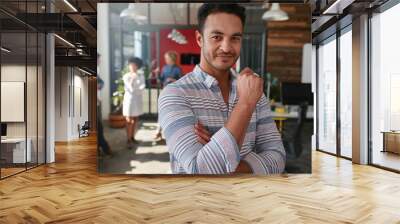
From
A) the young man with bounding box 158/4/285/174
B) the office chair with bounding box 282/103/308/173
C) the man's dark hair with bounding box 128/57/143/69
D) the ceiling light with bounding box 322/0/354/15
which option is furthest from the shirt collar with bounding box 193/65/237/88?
the ceiling light with bounding box 322/0/354/15

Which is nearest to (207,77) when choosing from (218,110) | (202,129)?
(218,110)

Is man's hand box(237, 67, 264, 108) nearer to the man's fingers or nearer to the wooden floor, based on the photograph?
the man's fingers

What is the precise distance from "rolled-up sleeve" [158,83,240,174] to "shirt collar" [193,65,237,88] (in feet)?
0.78

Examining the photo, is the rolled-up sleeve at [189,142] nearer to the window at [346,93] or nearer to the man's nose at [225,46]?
the man's nose at [225,46]

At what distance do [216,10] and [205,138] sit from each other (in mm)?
1185

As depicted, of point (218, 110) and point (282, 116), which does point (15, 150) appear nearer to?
point (218, 110)

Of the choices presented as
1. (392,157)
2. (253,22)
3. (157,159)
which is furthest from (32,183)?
(392,157)

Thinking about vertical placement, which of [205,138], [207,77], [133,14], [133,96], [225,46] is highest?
[133,14]

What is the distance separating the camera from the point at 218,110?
386cm

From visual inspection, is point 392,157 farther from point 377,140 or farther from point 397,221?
point 397,221

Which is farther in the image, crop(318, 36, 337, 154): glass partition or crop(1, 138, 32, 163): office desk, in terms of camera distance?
crop(318, 36, 337, 154): glass partition

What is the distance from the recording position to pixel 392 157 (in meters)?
7.30

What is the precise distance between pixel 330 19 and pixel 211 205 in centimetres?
531

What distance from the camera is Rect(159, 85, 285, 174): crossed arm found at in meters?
3.60
